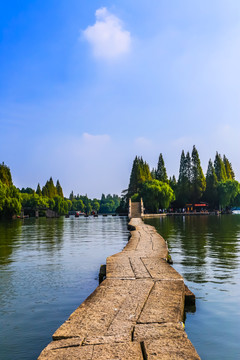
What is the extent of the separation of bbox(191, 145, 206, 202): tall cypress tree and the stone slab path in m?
82.8

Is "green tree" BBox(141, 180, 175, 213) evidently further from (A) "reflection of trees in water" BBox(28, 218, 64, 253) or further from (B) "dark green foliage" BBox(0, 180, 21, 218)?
(A) "reflection of trees in water" BBox(28, 218, 64, 253)

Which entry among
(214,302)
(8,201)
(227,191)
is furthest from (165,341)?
(227,191)

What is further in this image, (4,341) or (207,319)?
(207,319)

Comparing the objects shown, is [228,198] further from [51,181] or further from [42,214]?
[51,181]

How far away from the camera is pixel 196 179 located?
8800 centimetres

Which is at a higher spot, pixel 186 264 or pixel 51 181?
pixel 51 181

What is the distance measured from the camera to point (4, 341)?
16.6ft

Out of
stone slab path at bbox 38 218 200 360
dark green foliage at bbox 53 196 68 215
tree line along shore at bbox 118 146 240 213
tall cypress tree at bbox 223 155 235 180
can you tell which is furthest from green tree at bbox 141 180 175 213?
stone slab path at bbox 38 218 200 360

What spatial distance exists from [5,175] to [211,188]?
5113 cm

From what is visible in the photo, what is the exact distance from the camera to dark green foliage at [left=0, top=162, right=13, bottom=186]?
65.3m

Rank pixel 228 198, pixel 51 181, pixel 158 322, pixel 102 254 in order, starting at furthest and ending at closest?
pixel 51 181
pixel 228 198
pixel 102 254
pixel 158 322

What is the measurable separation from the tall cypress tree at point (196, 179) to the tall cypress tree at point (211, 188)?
1.30 metres

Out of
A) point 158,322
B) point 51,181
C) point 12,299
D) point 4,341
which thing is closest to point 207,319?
point 158,322

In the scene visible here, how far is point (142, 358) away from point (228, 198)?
3370 inches
